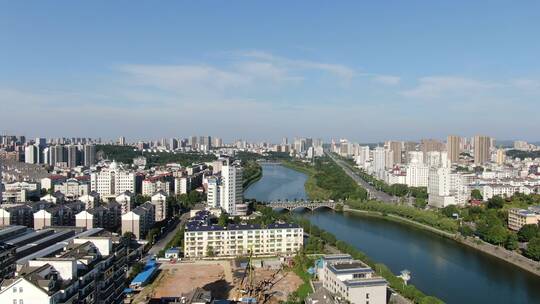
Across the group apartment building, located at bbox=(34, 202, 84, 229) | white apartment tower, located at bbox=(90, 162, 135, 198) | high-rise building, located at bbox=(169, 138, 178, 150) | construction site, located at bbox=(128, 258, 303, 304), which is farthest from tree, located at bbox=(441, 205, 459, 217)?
high-rise building, located at bbox=(169, 138, 178, 150)

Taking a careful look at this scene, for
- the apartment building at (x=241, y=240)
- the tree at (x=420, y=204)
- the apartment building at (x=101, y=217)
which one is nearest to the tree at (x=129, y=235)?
the apartment building at (x=101, y=217)

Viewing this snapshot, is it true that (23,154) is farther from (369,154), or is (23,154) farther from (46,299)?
(46,299)

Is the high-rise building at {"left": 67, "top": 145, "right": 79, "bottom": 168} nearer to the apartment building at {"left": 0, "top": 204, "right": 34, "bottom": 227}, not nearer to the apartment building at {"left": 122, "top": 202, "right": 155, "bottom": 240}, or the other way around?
the apartment building at {"left": 0, "top": 204, "right": 34, "bottom": 227}

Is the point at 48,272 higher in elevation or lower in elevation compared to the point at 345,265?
higher

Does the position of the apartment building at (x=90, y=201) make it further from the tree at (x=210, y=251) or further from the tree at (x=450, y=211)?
the tree at (x=450, y=211)

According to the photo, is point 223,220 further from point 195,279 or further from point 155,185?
point 155,185

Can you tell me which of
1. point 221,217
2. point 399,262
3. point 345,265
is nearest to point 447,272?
point 399,262
